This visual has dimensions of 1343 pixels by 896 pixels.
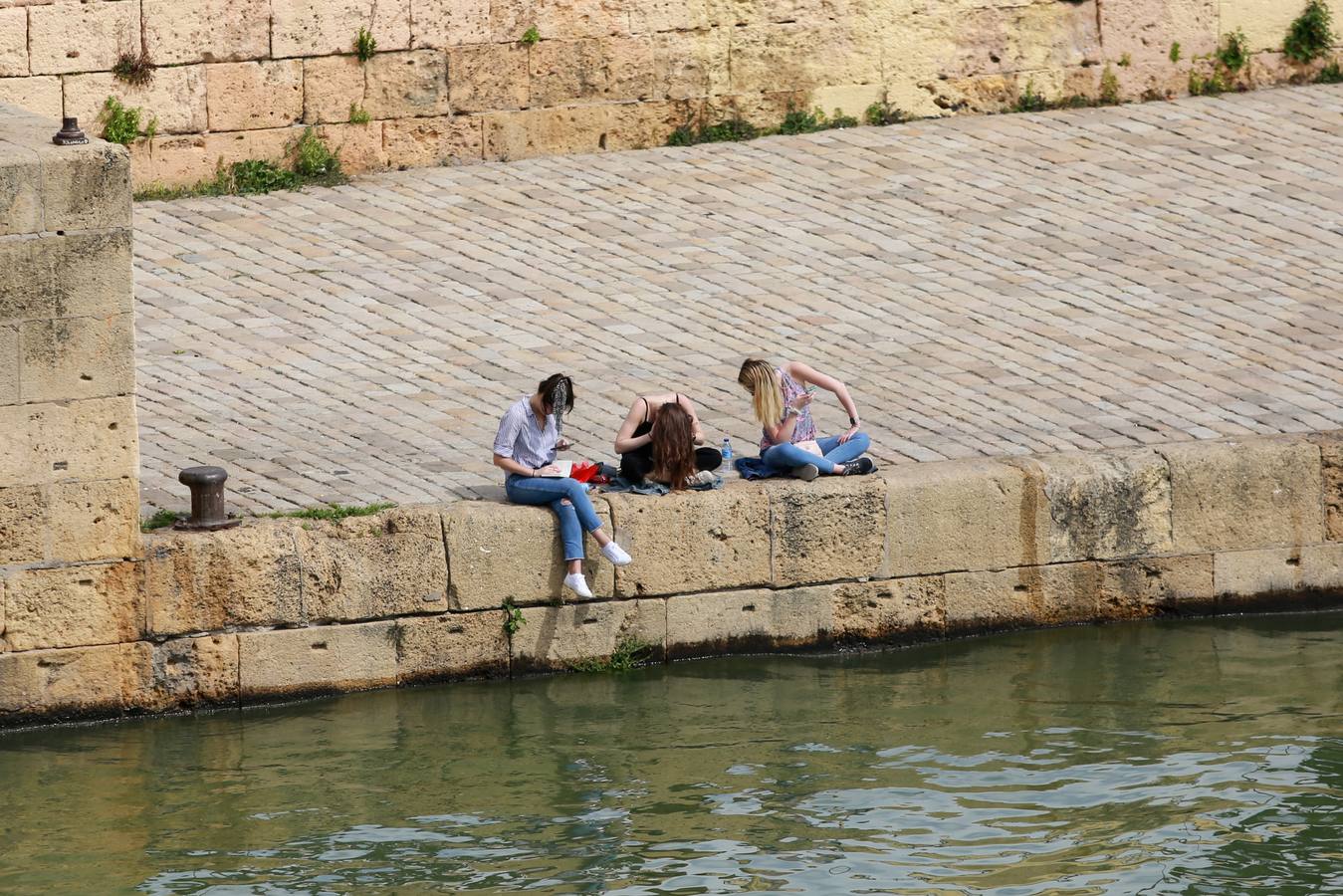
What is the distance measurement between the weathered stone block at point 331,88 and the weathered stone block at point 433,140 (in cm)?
34

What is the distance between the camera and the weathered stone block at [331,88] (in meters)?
15.0

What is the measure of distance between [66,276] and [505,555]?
2.39m

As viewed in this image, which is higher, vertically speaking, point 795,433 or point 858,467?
point 795,433

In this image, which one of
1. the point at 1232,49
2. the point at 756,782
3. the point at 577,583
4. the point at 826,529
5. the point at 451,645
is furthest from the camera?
the point at 1232,49

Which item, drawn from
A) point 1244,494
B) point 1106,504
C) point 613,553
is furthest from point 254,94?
point 1244,494

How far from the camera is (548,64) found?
15.5m

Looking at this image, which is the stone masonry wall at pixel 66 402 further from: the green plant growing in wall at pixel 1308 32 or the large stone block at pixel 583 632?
the green plant growing in wall at pixel 1308 32

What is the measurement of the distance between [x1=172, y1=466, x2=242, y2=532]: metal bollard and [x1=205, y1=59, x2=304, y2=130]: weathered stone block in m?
5.37

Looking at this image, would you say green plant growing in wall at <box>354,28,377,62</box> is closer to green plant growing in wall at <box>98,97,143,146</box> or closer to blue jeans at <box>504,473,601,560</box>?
green plant growing in wall at <box>98,97,143,146</box>

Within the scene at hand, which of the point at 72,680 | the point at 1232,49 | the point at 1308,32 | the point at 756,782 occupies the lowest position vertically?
the point at 756,782

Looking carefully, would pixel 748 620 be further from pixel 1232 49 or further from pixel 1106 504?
pixel 1232 49

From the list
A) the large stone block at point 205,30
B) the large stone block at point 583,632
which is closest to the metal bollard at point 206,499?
the large stone block at point 583,632

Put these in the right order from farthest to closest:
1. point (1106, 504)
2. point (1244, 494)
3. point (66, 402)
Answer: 1. point (1244, 494)
2. point (1106, 504)
3. point (66, 402)

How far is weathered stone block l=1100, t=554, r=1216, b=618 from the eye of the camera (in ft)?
37.1
